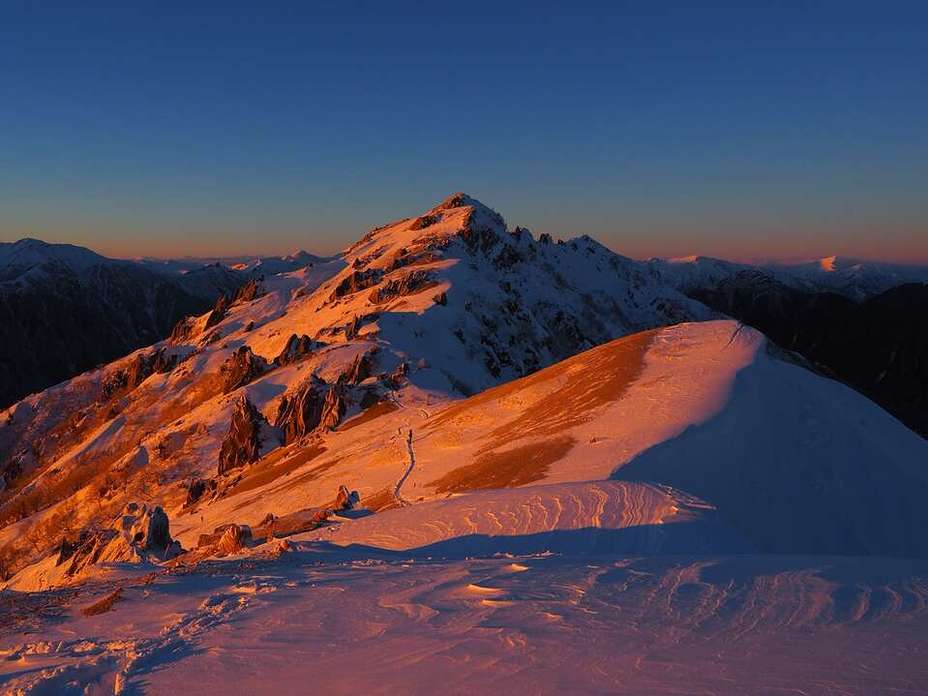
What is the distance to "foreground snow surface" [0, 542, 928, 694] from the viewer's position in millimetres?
8406

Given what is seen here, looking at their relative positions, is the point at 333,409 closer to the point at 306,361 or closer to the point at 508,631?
the point at 306,361

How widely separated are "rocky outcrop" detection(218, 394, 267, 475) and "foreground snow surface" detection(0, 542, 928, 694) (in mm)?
57223

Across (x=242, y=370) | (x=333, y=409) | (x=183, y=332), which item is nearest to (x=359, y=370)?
(x=333, y=409)

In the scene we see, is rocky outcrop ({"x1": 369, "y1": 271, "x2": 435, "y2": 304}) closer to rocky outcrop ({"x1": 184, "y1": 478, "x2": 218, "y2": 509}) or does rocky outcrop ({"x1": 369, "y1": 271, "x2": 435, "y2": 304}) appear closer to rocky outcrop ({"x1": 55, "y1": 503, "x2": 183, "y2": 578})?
rocky outcrop ({"x1": 184, "y1": 478, "x2": 218, "y2": 509})

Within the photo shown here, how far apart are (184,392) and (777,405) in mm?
93723

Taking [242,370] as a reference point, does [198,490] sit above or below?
below

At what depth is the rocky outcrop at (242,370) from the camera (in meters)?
91.6

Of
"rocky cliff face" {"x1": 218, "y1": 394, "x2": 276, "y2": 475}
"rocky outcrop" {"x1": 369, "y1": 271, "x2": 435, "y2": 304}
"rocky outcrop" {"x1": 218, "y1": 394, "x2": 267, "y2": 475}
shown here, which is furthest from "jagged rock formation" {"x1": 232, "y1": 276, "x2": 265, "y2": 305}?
"rocky cliff face" {"x1": 218, "y1": 394, "x2": 276, "y2": 475}

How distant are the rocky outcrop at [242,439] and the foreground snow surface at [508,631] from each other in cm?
5722

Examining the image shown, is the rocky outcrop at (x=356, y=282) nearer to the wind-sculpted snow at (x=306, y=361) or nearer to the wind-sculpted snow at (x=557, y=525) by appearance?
the wind-sculpted snow at (x=306, y=361)

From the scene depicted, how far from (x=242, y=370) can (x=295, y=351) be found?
8.62 meters

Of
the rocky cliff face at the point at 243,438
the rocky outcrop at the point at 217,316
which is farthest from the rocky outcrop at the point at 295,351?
the rocky outcrop at the point at 217,316

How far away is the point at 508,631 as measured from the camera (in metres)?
10.1

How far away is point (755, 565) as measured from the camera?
44.8 ft
